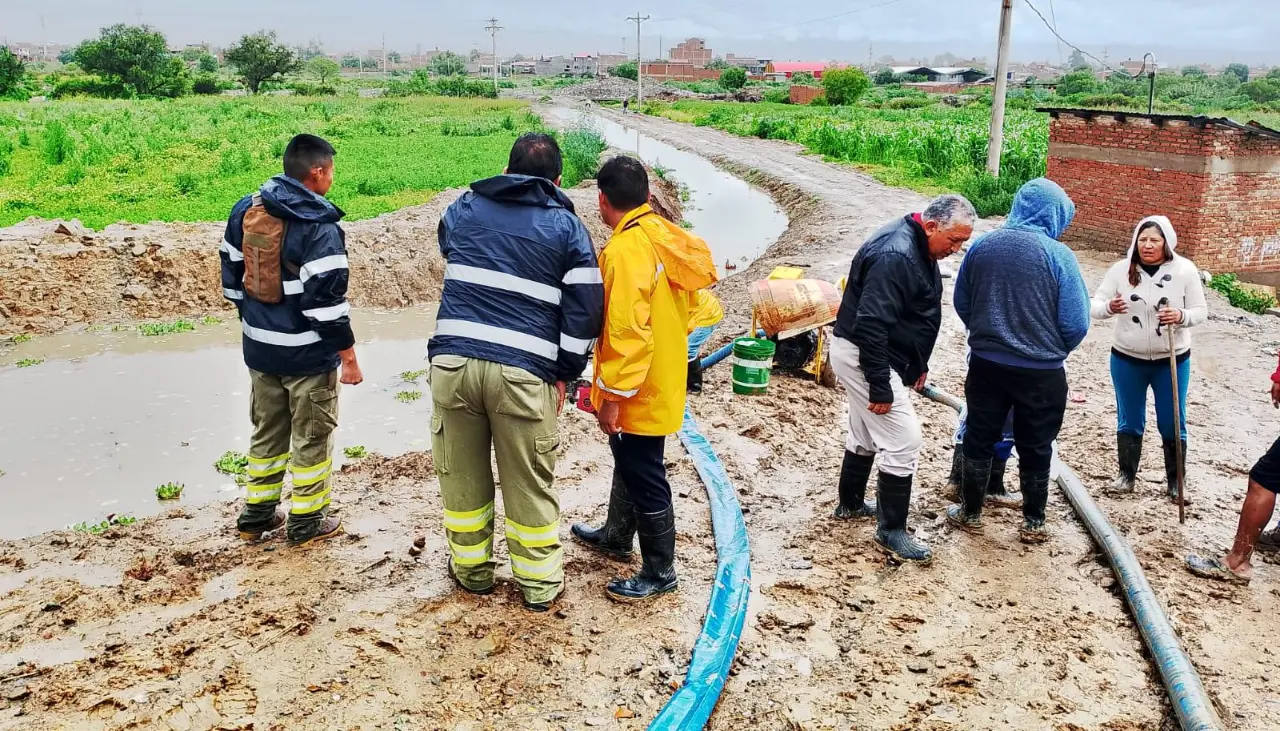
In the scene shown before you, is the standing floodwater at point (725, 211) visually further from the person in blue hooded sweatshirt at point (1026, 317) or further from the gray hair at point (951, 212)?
the gray hair at point (951, 212)

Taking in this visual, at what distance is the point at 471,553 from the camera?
424 cm

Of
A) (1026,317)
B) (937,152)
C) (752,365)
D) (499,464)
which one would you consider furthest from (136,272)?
(937,152)

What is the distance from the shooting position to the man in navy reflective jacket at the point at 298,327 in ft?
14.6

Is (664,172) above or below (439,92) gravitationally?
below

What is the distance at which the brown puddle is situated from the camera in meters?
6.27

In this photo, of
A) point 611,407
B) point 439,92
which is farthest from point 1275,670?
point 439,92

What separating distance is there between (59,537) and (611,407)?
368 cm

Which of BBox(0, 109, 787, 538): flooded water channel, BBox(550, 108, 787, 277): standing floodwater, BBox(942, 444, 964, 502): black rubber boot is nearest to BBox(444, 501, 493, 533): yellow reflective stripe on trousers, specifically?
BBox(0, 109, 787, 538): flooded water channel

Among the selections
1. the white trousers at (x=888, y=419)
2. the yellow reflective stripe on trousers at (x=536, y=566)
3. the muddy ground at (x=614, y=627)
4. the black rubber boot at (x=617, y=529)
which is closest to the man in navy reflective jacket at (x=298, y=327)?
the muddy ground at (x=614, y=627)

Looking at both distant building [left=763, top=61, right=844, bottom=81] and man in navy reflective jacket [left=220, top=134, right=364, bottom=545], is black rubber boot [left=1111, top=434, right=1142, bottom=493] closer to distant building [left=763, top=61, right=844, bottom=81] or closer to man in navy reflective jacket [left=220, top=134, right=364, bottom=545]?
man in navy reflective jacket [left=220, top=134, right=364, bottom=545]

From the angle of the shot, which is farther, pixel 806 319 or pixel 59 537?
pixel 806 319

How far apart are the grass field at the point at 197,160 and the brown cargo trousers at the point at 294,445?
1006 cm

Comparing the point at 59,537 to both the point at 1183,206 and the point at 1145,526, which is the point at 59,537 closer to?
the point at 1145,526

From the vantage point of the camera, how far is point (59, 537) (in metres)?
5.41
